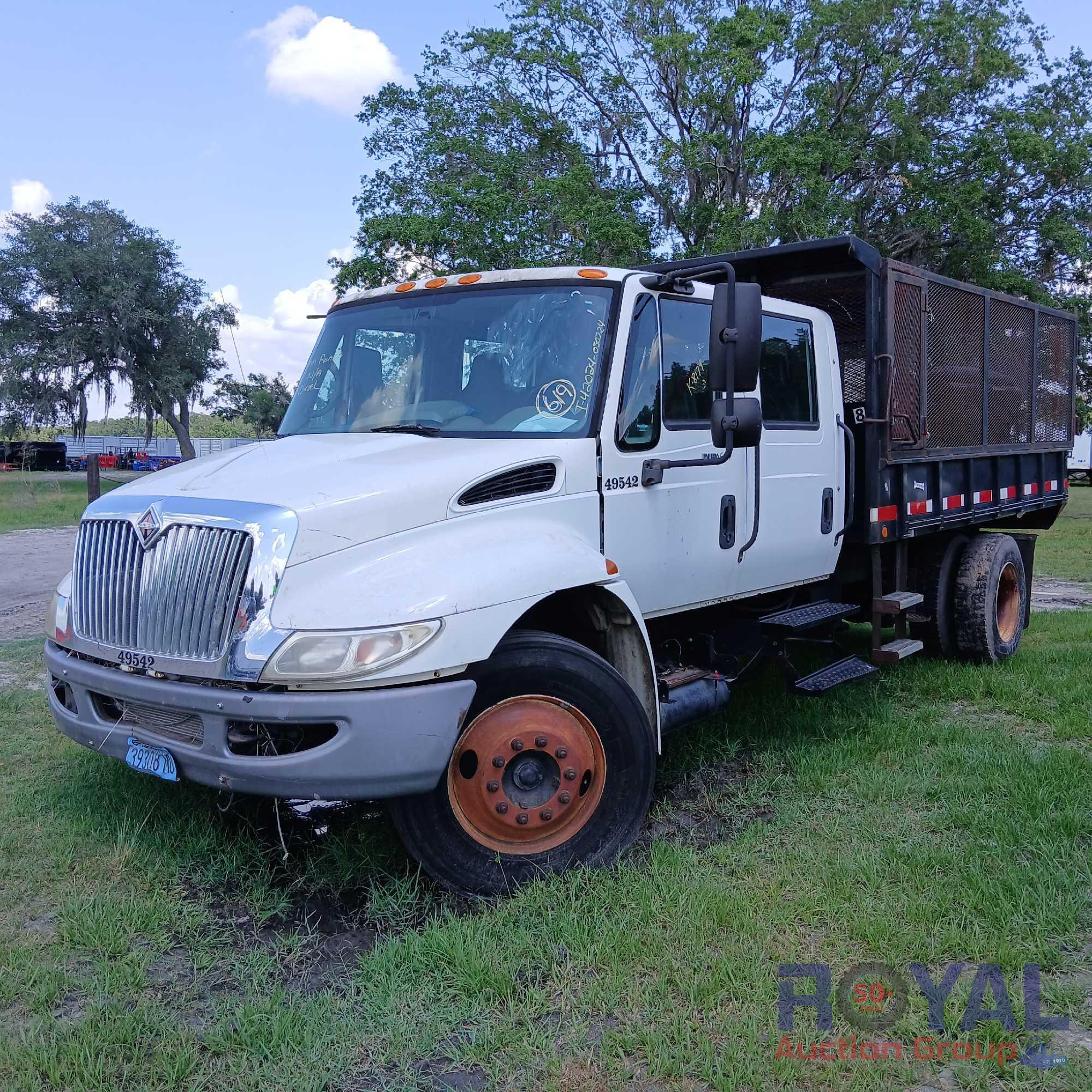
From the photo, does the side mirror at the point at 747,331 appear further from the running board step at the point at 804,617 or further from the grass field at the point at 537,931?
the grass field at the point at 537,931

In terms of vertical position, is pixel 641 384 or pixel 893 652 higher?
pixel 641 384

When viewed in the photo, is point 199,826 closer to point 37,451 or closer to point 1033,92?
point 1033,92

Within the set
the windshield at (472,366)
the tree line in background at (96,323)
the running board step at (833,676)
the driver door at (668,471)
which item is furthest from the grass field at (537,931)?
the tree line in background at (96,323)

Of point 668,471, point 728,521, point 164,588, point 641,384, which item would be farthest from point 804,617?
point 164,588

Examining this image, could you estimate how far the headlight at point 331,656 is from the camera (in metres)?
3.29

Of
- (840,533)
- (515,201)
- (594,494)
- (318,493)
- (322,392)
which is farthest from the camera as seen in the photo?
(515,201)

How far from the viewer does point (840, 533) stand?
5.96 meters

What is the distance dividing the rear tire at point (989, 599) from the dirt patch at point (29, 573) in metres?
6.27

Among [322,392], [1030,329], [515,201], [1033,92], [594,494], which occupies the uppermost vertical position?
[1033,92]

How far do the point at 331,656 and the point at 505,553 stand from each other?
775mm

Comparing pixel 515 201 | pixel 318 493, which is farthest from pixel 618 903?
pixel 515 201

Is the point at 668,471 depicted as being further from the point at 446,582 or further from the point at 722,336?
the point at 446,582

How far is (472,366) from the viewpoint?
442cm

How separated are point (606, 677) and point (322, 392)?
204 centimetres
